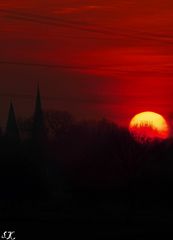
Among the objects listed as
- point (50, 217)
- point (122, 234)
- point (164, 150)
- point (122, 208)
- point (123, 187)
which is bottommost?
point (122, 234)

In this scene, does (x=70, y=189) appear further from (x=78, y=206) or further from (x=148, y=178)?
(x=78, y=206)

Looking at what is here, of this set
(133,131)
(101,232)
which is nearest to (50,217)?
(101,232)

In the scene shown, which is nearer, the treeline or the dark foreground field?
the dark foreground field

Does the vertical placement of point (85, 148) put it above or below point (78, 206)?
above

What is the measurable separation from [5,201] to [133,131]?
50.1 metres

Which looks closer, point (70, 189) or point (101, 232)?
point (101, 232)

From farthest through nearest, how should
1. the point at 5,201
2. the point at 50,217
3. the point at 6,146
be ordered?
1. the point at 6,146
2. the point at 5,201
3. the point at 50,217

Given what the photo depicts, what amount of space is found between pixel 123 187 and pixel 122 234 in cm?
5702

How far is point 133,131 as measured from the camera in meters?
160

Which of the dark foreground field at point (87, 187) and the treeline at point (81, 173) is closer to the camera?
the dark foreground field at point (87, 187)

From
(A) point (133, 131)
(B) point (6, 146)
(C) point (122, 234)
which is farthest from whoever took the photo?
(A) point (133, 131)

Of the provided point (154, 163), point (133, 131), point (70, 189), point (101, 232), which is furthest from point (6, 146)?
point (101, 232)

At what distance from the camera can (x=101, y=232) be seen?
7962 cm

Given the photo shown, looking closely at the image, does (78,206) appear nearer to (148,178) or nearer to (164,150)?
(148,178)
